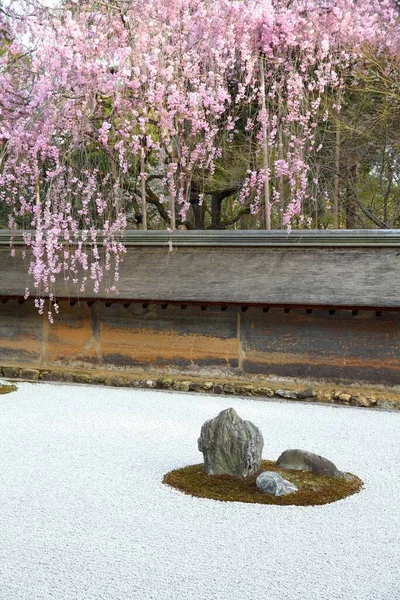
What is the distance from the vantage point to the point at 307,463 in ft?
17.2

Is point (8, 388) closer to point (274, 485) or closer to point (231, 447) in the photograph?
point (231, 447)

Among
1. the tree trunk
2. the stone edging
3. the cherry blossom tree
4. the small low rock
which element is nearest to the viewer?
the stone edging

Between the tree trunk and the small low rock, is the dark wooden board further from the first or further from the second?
the tree trunk

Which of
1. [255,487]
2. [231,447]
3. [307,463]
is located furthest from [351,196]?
[255,487]

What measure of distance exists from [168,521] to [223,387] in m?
3.79

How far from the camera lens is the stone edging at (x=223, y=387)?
24.7ft

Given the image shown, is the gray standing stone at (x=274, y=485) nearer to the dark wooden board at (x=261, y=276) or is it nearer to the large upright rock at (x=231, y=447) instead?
the large upright rock at (x=231, y=447)

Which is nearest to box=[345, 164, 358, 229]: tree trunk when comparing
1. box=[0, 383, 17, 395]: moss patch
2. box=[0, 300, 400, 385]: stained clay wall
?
box=[0, 300, 400, 385]: stained clay wall

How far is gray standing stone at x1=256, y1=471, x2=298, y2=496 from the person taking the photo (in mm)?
4805

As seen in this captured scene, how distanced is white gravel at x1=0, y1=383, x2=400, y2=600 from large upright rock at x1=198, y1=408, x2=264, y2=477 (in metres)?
0.36

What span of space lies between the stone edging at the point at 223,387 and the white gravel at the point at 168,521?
482 millimetres

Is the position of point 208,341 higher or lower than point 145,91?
lower

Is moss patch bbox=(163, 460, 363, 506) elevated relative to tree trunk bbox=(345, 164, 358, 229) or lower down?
lower down

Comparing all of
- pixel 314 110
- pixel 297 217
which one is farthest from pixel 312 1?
pixel 297 217
